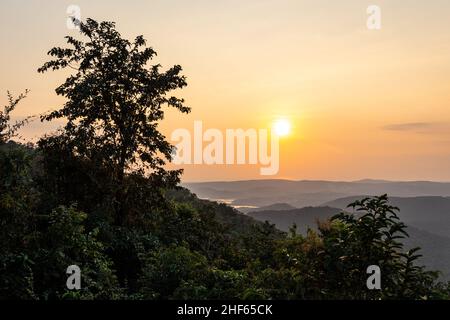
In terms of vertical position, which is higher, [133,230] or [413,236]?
[133,230]

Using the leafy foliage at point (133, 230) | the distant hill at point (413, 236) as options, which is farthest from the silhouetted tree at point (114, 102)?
the distant hill at point (413, 236)

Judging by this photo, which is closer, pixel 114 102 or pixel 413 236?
pixel 114 102

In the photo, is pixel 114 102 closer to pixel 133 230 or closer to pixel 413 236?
pixel 133 230

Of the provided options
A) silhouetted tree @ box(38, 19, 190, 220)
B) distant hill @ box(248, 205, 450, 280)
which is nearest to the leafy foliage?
silhouetted tree @ box(38, 19, 190, 220)

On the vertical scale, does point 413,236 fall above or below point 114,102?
below

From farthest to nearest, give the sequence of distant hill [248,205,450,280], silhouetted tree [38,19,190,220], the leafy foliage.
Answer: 1. distant hill [248,205,450,280]
2. silhouetted tree [38,19,190,220]
3. the leafy foliage

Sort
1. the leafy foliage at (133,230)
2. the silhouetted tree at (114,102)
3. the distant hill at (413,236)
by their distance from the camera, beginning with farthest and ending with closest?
1. the distant hill at (413,236)
2. the silhouetted tree at (114,102)
3. the leafy foliage at (133,230)

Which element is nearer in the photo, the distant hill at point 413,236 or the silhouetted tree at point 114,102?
the silhouetted tree at point 114,102

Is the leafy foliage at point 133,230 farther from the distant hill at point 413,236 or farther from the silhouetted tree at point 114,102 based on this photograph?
the distant hill at point 413,236

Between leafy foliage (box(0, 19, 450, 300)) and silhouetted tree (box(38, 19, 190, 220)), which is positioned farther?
silhouetted tree (box(38, 19, 190, 220))

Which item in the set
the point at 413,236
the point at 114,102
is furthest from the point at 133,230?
the point at 413,236

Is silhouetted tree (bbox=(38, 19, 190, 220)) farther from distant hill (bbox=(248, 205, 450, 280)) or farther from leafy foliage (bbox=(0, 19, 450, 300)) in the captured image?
distant hill (bbox=(248, 205, 450, 280))

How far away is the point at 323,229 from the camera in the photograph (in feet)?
30.6

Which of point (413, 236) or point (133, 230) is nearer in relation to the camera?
point (133, 230)
